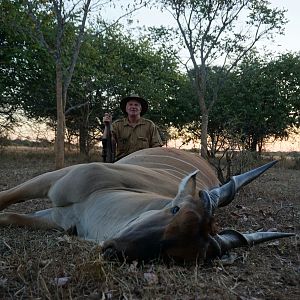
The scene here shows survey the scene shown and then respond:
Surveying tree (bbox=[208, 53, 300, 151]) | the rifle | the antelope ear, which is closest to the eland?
the antelope ear

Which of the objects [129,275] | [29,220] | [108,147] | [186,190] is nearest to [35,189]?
[29,220]

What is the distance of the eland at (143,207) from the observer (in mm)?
2146

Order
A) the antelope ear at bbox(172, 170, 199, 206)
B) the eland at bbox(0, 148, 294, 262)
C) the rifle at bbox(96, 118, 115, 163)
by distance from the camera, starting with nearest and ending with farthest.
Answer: the eland at bbox(0, 148, 294, 262) → the antelope ear at bbox(172, 170, 199, 206) → the rifle at bbox(96, 118, 115, 163)

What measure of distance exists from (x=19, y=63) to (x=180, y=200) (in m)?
11.9

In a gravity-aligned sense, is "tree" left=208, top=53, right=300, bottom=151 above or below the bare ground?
above

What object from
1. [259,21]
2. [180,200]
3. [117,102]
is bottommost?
[180,200]

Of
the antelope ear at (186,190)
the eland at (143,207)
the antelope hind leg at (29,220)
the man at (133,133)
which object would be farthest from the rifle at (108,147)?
the antelope ear at (186,190)

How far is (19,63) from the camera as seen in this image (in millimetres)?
13383

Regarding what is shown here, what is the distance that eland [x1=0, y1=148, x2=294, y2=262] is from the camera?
7.04 ft

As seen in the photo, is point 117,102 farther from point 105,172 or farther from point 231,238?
point 231,238

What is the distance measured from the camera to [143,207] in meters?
2.69

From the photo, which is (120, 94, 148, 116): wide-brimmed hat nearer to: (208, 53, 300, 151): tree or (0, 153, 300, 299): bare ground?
(0, 153, 300, 299): bare ground

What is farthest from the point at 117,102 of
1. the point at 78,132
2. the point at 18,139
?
the point at 18,139

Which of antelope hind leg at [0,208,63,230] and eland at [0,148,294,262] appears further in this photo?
antelope hind leg at [0,208,63,230]
